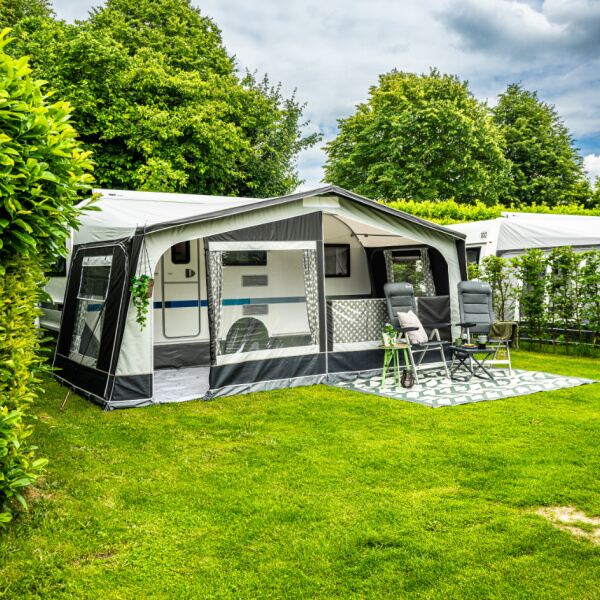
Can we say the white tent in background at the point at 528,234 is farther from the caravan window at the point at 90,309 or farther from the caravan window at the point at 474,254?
the caravan window at the point at 90,309

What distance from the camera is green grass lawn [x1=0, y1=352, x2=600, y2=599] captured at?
8.71 feet

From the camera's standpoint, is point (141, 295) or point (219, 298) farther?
point (219, 298)

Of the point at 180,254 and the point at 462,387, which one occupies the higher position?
the point at 180,254

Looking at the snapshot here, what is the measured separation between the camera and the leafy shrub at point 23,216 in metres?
2.85

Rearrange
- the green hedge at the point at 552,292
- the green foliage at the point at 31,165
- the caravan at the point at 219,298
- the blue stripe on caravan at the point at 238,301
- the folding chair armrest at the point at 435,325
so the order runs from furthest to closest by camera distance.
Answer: the green hedge at the point at 552,292, the folding chair armrest at the point at 435,325, the blue stripe on caravan at the point at 238,301, the caravan at the point at 219,298, the green foliage at the point at 31,165

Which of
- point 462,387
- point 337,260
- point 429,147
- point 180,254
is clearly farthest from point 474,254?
point 429,147

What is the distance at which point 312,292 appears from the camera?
7098 millimetres

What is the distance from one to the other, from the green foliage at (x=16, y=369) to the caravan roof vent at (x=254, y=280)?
14.0 feet

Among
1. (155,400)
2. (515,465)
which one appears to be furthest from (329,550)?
(155,400)

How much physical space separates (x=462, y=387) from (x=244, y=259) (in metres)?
3.09

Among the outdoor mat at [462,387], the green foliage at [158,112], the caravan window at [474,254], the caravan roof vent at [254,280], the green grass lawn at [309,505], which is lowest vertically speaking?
the green grass lawn at [309,505]

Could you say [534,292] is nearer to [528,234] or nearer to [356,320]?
[528,234]

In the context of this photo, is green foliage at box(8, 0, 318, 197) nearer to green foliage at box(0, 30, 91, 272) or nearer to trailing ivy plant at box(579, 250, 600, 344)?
trailing ivy plant at box(579, 250, 600, 344)

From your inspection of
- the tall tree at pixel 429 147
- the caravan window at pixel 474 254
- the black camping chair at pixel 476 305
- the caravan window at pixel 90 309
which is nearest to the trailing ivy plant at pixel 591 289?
→ the black camping chair at pixel 476 305
